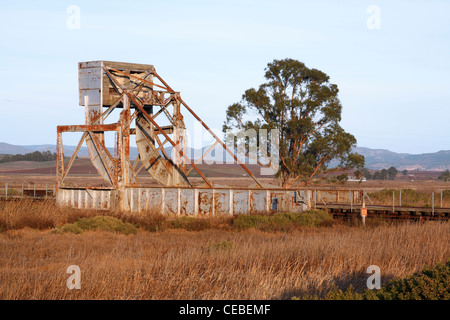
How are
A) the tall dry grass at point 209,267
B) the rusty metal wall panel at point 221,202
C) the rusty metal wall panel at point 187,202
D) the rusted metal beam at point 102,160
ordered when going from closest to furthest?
the tall dry grass at point 209,267 < the rusty metal wall panel at point 221,202 < the rusty metal wall panel at point 187,202 < the rusted metal beam at point 102,160

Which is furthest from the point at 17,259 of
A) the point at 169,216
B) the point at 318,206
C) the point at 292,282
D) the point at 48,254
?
the point at 318,206

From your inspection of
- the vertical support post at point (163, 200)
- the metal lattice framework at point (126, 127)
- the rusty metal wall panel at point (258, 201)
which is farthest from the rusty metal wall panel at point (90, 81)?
the rusty metal wall panel at point (258, 201)

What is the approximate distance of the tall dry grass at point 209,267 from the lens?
934 cm

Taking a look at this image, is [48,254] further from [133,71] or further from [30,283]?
[133,71]

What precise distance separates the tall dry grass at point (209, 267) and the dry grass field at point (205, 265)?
0.07ft

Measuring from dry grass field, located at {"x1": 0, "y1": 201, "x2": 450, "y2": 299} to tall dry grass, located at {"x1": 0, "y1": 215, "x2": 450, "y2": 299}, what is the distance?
21 millimetres

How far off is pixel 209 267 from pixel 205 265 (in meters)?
0.50

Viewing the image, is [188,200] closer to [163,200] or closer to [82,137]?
[163,200]

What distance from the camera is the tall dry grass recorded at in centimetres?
934

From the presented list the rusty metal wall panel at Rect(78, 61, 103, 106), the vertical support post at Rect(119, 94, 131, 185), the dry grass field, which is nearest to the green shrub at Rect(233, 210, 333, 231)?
the dry grass field

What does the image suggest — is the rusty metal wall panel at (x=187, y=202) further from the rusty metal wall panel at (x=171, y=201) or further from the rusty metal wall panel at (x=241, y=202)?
the rusty metal wall panel at (x=241, y=202)

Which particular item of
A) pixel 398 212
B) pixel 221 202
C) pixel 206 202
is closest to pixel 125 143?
pixel 206 202
